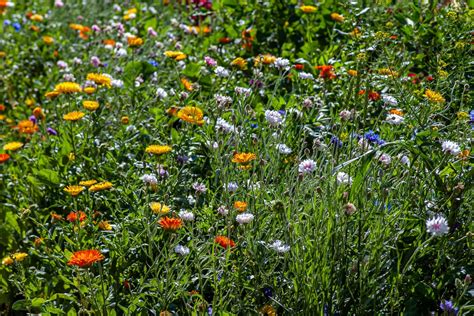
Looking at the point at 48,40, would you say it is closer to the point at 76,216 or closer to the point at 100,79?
the point at 100,79

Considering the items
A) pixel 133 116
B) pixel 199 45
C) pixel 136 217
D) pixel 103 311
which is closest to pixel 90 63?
pixel 199 45

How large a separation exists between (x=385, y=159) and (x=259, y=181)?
0.46m

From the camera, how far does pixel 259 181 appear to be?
254cm

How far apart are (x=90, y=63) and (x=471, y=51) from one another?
2.44 m

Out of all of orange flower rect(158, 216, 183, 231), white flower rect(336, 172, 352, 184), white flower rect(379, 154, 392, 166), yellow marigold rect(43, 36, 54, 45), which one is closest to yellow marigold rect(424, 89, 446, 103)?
white flower rect(379, 154, 392, 166)

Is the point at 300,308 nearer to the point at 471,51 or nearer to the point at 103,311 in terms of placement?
the point at 103,311

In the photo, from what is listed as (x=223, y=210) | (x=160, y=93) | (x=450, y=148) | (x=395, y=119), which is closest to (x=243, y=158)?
(x=223, y=210)

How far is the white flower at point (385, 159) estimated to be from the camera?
2375 mm

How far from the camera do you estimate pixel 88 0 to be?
6371mm

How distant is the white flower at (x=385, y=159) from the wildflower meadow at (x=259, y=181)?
23mm

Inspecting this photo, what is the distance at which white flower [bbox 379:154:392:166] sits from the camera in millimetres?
2375

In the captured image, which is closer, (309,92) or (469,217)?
(469,217)

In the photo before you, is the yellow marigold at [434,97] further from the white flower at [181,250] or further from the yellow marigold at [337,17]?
the yellow marigold at [337,17]

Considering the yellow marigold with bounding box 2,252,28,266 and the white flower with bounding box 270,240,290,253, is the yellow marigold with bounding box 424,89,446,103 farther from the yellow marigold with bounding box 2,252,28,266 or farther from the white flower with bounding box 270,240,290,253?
the yellow marigold with bounding box 2,252,28,266
